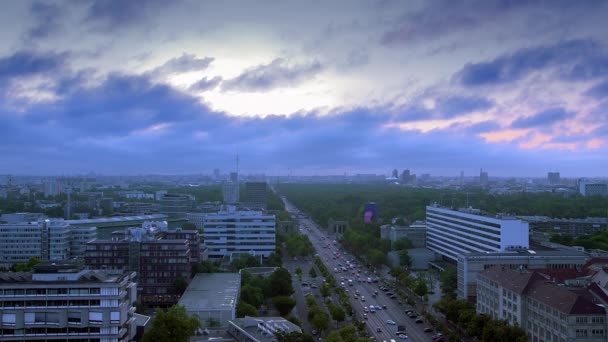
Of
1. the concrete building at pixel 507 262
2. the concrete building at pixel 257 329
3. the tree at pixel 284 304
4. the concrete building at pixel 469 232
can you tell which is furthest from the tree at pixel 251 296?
the concrete building at pixel 469 232

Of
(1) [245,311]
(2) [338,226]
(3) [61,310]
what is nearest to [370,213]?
(2) [338,226]

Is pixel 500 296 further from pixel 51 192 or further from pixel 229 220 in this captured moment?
pixel 51 192

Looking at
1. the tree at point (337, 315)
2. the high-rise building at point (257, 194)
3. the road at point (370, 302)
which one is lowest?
the road at point (370, 302)

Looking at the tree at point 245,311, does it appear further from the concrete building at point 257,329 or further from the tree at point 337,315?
the tree at point 337,315

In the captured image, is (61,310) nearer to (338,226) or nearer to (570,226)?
(338,226)

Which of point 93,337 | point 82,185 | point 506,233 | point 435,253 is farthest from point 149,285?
point 82,185

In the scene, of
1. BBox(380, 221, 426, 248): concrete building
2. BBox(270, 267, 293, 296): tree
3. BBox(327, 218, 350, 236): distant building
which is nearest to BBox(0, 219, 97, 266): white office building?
BBox(270, 267, 293, 296): tree
